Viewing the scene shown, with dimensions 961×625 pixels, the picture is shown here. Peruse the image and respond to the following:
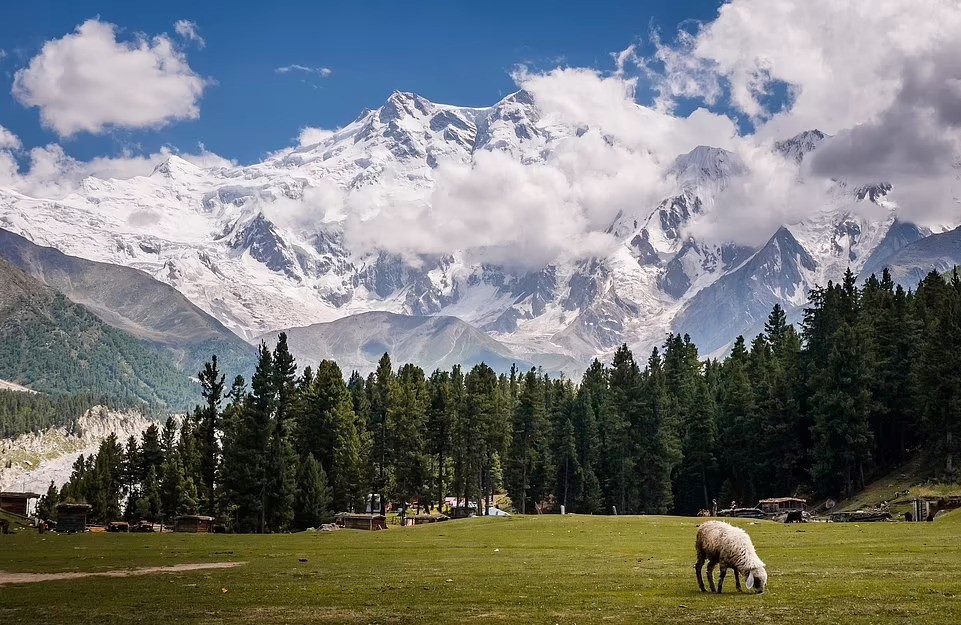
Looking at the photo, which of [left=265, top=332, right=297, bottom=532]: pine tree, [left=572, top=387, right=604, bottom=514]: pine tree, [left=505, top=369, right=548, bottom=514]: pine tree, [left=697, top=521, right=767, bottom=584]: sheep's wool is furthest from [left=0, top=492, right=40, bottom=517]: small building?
[left=697, top=521, right=767, bottom=584]: sheep's wool

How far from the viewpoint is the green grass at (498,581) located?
1164 inches

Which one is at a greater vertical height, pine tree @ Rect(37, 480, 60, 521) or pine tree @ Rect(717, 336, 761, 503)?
pine tree @ Rect(717, 336, 761, 503)

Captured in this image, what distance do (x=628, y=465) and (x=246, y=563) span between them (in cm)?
8781

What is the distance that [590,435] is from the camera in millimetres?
141750

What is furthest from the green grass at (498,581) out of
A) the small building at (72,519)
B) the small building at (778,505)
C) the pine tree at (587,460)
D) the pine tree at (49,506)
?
the pine tree at (49,506)

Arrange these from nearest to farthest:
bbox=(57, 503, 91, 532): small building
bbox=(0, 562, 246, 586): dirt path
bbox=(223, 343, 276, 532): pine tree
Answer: bbox=(0, 562, 246, 586): dirt path < bbox=(57, 503, 91, 532): small building < bbox=(223, 343, 276, 532): pine tree

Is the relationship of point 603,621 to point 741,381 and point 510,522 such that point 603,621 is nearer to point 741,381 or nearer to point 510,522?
point 510,522

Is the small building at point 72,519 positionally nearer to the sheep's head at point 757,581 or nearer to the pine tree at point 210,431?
the pine tree at point 210,431

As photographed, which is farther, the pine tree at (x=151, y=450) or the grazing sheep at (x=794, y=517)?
the pine tree at (x=151, y=450)

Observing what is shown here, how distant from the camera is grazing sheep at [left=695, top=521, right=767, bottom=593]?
1291 inches

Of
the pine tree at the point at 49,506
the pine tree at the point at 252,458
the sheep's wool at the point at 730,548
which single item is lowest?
the pine tree at the point at 49,506

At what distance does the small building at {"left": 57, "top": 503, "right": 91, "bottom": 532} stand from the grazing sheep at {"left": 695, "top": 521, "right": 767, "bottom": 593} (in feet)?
247

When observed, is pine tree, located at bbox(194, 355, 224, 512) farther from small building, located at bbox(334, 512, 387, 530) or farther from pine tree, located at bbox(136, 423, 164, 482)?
pine tree, located at bbox(136, 423, 164, 482)

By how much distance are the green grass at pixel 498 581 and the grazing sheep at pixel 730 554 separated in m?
0.72
